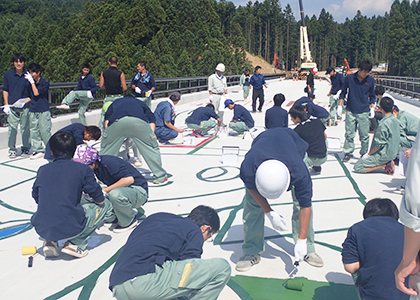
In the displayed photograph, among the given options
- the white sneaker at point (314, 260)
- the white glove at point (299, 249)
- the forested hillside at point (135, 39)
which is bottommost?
the white sneaker at point (314, 260)

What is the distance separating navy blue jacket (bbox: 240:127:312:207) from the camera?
327cm

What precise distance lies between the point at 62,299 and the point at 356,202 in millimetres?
3874

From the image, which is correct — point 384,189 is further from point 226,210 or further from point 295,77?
point 295,77

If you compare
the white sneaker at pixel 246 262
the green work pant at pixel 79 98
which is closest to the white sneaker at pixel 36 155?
the green work pant at pixel 79 98

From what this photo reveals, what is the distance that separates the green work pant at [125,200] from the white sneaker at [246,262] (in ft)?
4.35

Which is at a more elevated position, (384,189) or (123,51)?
(123,51)

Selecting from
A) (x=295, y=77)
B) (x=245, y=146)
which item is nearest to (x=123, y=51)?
(x=295, y=77)

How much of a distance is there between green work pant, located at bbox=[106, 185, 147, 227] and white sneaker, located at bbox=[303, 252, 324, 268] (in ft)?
6.02

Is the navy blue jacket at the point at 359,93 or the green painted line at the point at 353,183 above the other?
the navy blue jacket at the point at 359,93

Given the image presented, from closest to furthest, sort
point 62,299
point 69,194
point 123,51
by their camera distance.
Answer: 1. point 62,299
2. point 69,194
3. point 123,51

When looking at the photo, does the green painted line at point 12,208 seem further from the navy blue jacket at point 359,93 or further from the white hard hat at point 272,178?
the navy blue jacket at point 359,93

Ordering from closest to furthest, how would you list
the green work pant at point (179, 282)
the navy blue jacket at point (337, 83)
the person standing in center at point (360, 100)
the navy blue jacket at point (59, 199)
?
the green work pant at point (179, 282)
the navy blue jacket at point (59, 199)
the person standing in center at point (360, 100)
the navy blue jacket at point (337, 83)

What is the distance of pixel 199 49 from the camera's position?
117 ft

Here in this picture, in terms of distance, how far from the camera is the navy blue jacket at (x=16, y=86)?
305 inches
